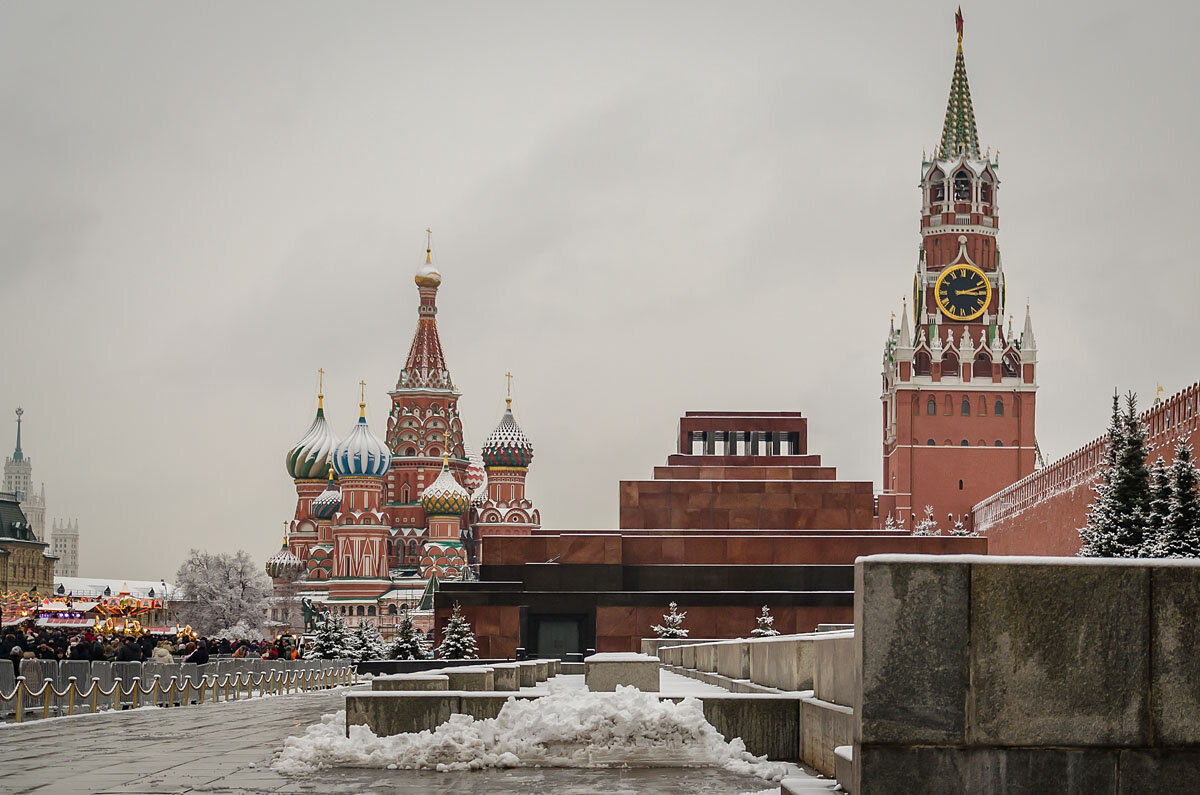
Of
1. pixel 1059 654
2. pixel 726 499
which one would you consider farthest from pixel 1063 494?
pixel 1059 654

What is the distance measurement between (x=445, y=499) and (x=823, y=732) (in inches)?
3868

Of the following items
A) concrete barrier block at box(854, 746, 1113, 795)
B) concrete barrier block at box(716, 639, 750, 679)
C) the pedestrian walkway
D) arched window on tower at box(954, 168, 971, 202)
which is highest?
arched window on tower at box(954, 168, 971, 202)

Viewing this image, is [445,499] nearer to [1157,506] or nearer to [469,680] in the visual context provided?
[1157,506]

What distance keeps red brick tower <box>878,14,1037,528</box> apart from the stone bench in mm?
77881

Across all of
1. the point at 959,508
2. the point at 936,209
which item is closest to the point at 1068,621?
the point at 959,508

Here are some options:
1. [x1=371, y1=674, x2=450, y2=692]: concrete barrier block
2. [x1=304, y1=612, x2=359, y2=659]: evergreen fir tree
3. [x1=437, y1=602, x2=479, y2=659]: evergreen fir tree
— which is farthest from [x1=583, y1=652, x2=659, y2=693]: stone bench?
[x1=304, y1=612, x2=359, y2=659]: evergreen fir tree

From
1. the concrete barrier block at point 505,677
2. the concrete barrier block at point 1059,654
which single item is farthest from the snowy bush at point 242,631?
the concrete barrier block at point 1059,654

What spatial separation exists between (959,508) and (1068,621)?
89019mm

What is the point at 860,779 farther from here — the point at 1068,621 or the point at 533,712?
the point at 533,712

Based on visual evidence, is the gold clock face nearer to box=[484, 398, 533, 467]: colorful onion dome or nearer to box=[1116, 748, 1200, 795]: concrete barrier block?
box=[484, 398, 533, 467]: colorful onion dome

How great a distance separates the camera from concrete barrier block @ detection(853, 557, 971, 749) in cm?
603

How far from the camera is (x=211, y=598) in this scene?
3612 inches

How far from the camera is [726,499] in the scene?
39.4 meters

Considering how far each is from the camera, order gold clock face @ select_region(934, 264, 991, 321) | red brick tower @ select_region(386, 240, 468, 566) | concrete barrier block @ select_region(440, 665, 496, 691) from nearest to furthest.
Answer: concrete barrier block @ select_region(440, 665, 496, 691), gold clock face @ select_region(934, 264, 991, 321), red brick tower @ select_region(386, 240, 468, 566)
